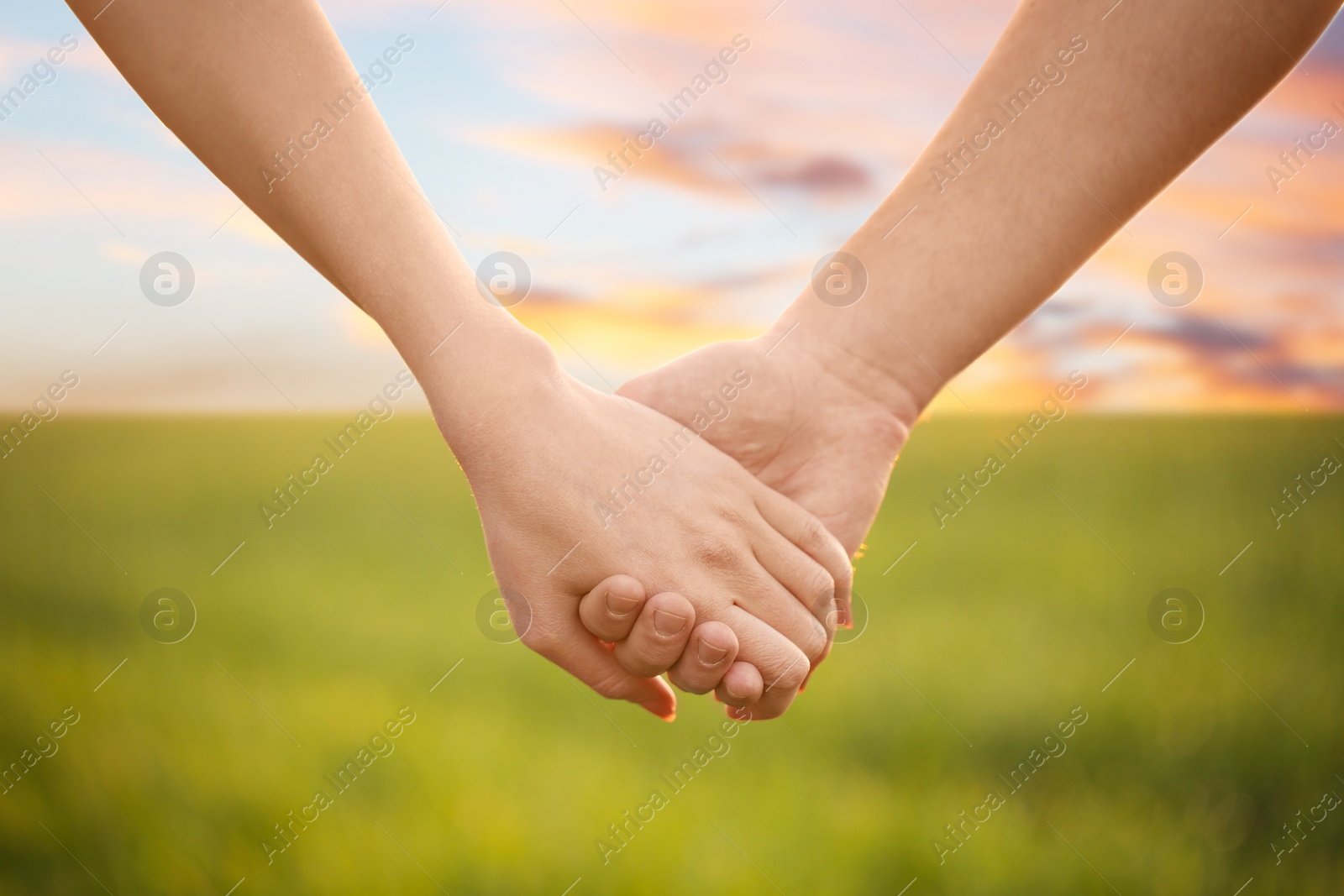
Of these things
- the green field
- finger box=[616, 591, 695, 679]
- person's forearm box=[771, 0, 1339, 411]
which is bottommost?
the green field

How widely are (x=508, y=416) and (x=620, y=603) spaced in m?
0.48

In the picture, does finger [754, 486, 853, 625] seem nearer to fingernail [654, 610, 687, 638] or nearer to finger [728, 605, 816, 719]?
finger [728, 605, 816, 719]

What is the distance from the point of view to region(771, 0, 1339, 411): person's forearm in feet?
5.89

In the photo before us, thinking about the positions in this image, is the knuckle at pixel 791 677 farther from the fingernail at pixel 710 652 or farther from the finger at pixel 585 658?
the finger at pixel 585 658

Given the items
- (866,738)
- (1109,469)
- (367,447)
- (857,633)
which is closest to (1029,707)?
(866,738)

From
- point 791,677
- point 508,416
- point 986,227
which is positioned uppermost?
point 508,416

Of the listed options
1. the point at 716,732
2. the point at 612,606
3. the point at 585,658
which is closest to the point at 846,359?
the point at 612,606

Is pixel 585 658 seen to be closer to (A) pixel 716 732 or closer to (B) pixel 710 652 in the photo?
(B) pixel 710 652

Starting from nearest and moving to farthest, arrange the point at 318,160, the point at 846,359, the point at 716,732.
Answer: the point at 318,160 < the point at 846,359 < the point at 716,732

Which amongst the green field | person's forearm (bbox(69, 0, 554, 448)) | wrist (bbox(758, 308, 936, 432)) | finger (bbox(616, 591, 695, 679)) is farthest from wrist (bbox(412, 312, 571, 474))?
the green field

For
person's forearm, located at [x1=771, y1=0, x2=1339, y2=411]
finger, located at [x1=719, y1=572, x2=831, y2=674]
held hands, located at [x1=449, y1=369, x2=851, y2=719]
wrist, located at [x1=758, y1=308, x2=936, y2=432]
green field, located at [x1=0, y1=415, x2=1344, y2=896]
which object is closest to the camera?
person's forearm, located at [x1=771, y1=0, x2=1339, y2=411]

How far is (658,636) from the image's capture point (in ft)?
6.58

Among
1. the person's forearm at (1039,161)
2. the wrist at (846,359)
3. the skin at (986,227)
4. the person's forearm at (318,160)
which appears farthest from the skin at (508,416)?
the person's forearm at (1039,161)

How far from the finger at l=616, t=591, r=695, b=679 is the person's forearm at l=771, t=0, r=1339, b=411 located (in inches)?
31.4
